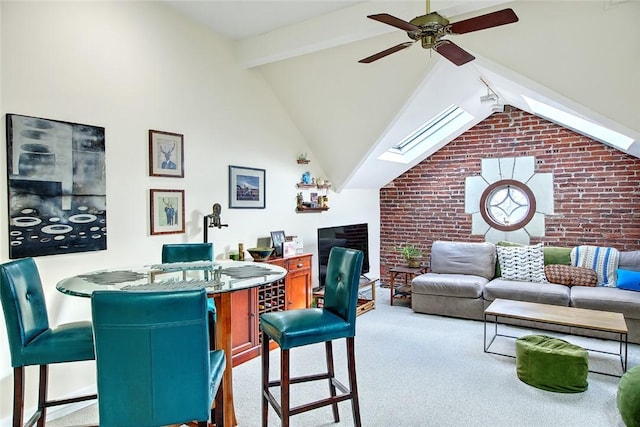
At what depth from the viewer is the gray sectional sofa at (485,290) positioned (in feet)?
13.8

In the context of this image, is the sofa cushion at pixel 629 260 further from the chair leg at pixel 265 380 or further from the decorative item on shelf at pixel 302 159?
the chair leg at pixel 265 380

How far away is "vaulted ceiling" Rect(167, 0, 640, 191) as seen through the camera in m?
2.98

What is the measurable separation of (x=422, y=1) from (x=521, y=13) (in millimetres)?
741

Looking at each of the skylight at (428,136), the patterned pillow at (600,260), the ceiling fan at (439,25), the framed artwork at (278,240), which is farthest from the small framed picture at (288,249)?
the patterned pillow at (600,260)

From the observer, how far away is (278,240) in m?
4.55

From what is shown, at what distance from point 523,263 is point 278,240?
10.1 ft

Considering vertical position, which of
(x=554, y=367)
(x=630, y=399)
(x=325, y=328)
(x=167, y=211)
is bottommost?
(x=554, y=367)

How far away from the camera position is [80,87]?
288 cm

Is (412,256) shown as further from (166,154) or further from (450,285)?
(166,154)

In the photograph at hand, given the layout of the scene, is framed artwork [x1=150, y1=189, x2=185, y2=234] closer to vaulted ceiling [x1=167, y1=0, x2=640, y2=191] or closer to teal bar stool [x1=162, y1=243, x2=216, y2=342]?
teal bar stool [x1=162, y1=243, x2=216, y2=342]

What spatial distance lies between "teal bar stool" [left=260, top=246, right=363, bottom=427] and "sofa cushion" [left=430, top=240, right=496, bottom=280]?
11.0 ft

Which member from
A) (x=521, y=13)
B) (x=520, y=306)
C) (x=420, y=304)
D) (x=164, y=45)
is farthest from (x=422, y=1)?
(x=420, y=304)

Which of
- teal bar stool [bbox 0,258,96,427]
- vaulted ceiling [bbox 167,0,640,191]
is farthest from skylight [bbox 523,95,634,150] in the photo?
teal bar stool [bbox 0,258,96,427]

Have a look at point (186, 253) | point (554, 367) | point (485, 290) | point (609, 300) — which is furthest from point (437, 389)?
point (609, 300)
